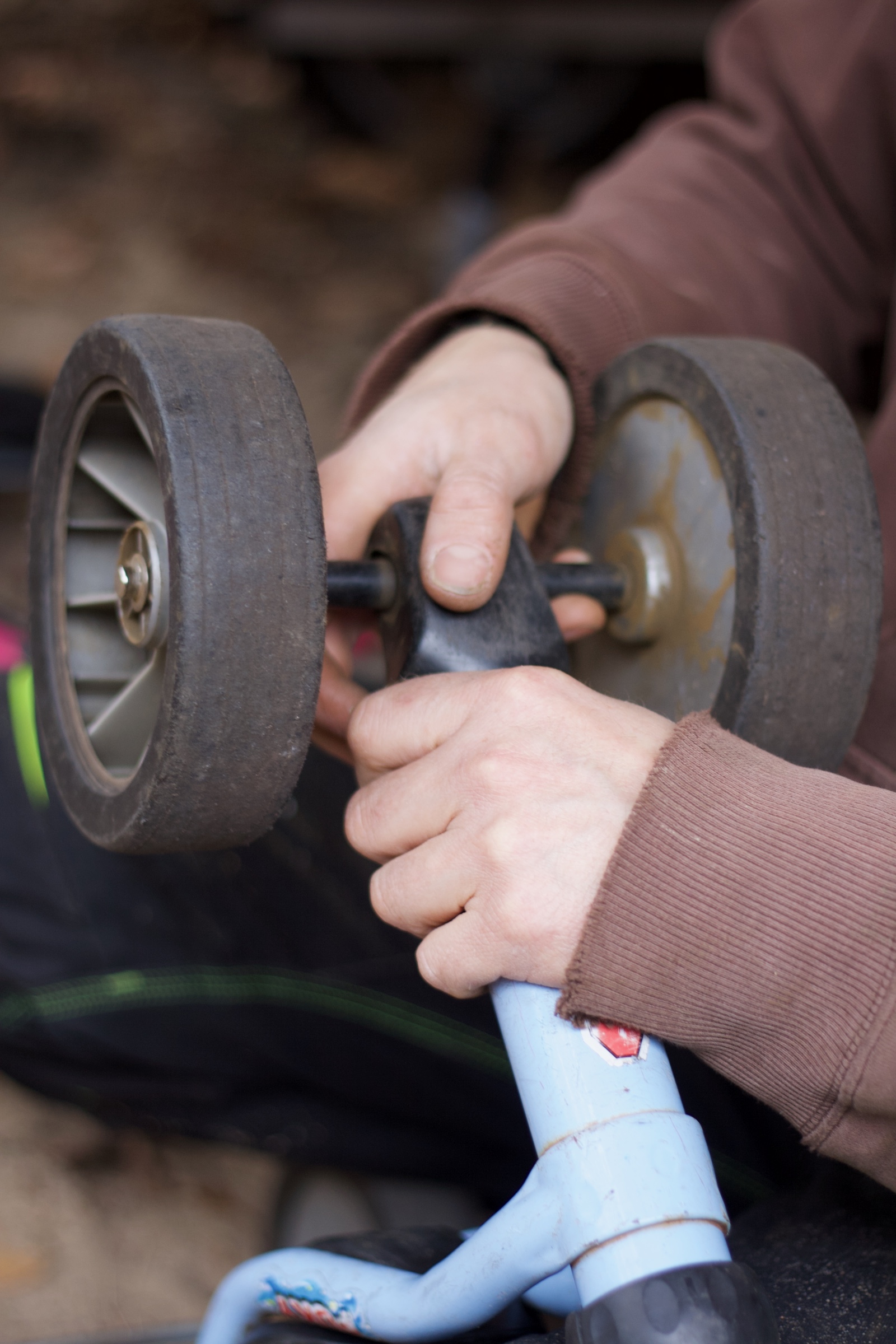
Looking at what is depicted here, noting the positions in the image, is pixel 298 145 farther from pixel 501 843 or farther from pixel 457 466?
pixel 501 843

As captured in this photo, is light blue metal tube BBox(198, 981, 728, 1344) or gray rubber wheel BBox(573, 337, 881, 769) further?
gray rubber wheel BBox(573, 337, 881, 769)

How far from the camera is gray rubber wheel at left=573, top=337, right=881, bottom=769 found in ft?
2.59

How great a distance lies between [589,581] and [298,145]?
303 centimetres

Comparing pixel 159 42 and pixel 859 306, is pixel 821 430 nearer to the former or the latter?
pixel 859 306

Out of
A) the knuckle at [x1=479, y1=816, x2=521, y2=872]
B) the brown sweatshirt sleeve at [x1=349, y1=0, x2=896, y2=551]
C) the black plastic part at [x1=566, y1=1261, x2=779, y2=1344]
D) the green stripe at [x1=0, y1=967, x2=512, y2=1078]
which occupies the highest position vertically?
the brown sweatshirt sleeve at [x1=349, y1=0, x2=896, y2=551]

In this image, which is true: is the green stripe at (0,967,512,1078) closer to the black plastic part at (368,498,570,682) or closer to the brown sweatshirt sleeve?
the black plastic part at (368,498,570,682)

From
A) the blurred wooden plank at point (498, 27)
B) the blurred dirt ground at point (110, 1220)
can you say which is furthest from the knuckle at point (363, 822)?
the blurred wooden plank at point (498, 27)

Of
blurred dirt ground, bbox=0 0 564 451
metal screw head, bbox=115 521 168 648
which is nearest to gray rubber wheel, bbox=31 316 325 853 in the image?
metal screw head, bbox=115 521 168 648

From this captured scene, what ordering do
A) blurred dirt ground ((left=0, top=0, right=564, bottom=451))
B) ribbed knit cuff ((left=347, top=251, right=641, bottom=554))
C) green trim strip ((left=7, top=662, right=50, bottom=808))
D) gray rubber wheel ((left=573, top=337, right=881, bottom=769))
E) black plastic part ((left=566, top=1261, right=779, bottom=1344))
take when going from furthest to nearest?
blurred dirt ground ((left=0, top=0, right=564, bottom=451)) → green trim strip ((left=7, top=662, right=50, bottom=808)) → ribbed knit cuff ((left=347, top=251, right=641, bottom=554)) → gray rubber wheel ((left=573, top=337, right=881, bottom=769)) → black plastic part ((left=566, top=1261, right=779, bottom=1344))

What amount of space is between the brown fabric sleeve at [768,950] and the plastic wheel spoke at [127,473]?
1.45ft

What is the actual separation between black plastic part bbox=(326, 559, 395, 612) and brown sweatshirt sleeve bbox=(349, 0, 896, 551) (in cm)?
28

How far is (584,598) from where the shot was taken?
0.96 metres

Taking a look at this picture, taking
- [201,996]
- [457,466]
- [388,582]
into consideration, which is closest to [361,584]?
[388,582]

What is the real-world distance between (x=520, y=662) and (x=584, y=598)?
0.57 feet
